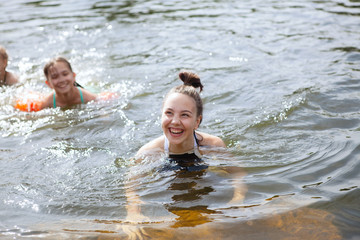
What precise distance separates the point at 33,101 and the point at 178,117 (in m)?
3.60

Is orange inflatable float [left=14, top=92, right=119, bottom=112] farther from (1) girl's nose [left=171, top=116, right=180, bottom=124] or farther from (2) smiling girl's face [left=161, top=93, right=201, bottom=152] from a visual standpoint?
(1) girl's nose [left=171, top=116, right=180, bottom=124]

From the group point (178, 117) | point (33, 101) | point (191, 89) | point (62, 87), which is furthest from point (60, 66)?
point (178, 117)

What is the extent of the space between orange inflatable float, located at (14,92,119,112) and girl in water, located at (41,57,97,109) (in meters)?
0.10

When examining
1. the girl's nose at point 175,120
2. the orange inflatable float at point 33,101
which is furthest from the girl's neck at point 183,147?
the orange inflatable float at point 33,101

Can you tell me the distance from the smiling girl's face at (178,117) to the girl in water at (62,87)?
293 centimetres

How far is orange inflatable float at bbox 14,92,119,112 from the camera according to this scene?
705 cm

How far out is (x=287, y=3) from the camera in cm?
1240

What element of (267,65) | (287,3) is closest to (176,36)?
(267,65)

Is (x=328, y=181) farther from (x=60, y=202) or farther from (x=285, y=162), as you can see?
(x=60, y=202)

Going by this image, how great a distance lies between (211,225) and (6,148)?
3200mm

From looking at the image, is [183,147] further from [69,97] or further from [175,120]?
[69,97]

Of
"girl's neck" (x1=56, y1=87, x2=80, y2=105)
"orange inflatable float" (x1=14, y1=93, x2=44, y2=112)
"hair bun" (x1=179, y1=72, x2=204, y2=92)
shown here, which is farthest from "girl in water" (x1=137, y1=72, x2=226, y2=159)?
"orange inflatable float" (x1=14, y1=93, x2=44, y2=112)

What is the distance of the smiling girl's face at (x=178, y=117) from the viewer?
4.46 metres

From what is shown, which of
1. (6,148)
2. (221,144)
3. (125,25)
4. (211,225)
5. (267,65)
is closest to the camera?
(211,225)
